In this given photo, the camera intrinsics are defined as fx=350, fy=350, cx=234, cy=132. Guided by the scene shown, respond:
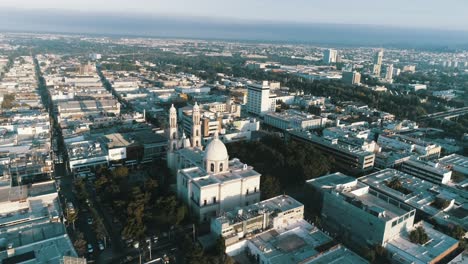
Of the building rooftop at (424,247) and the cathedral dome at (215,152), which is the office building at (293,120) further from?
the building rooftop at (424,247)

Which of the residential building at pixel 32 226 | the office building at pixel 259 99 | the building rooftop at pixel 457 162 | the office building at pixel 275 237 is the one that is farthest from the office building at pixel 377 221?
the office building at pixel 259 99

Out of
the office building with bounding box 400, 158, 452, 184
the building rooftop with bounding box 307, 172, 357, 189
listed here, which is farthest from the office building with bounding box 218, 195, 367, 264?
the office building with bounding box 400, 158, 452, 184

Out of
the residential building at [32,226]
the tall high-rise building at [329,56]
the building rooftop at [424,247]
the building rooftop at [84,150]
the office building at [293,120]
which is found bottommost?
the building rooftop at [424,247]

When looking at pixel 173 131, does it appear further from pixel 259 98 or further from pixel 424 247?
pixel 259 98

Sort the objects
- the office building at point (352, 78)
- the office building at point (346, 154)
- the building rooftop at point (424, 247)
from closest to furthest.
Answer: the building rooftop at point (424, 247)
the office building at point (346, 154)
the office building at point (352, 78)

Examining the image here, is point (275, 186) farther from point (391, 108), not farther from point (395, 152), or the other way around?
point (391, 108)

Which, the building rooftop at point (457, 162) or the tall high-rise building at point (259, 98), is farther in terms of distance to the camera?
the tall high-rise building at point (259, 98)

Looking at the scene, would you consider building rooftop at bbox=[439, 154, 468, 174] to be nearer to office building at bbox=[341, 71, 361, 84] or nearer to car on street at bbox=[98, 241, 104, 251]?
car on street at bbox=[98, 241, 104, 251]

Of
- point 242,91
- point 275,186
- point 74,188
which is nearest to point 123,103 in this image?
point 242,91
